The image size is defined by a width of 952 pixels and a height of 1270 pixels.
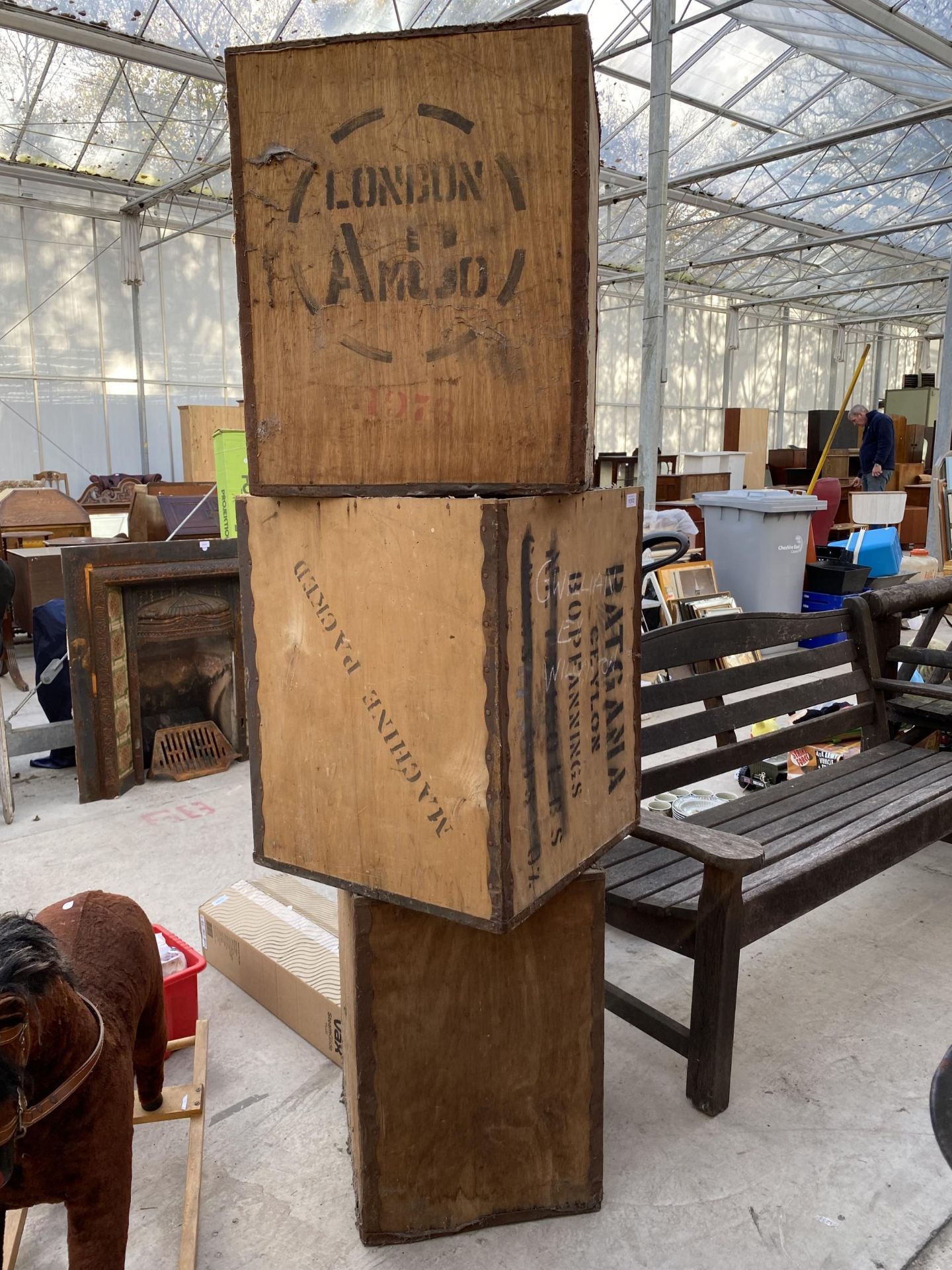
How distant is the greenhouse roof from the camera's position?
32.8 feet

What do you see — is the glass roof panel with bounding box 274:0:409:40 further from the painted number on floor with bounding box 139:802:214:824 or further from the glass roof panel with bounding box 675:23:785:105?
the painted number on floor with bounding box 139:802:214:824

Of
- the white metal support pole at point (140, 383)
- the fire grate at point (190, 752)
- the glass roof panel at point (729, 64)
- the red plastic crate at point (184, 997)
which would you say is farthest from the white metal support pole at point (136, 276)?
the red plastic crate at point (184, 997)

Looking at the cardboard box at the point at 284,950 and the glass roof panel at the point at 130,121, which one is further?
the glass roof panel at the point at 130,121

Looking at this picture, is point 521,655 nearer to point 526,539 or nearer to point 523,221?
point 526,539

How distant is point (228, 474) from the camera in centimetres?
545

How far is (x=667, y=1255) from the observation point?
1796 mm

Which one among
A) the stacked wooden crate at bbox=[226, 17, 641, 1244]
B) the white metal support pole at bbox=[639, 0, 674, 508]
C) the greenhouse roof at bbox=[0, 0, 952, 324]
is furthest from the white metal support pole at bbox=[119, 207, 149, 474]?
the stacked wooden crate at bbox=[226, 17, 641, 1244]

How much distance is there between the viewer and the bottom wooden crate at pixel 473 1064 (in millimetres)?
1808

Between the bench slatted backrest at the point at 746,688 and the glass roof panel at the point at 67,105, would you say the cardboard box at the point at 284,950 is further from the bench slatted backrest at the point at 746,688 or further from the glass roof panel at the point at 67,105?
the glass roof panel at the point at 67,105

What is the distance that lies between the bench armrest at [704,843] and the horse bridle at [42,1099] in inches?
46.6

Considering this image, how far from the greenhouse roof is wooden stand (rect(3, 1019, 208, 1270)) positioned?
9344 millimetres

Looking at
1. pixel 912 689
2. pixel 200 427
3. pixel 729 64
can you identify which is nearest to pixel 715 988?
pixel 912 689

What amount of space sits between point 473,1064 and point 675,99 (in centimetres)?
1412

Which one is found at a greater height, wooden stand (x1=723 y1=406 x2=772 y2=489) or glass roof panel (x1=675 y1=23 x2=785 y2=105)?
glass roof panel (x1=675 y1=23 x2=785 y2=105)
